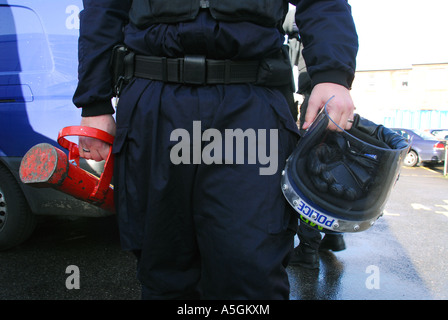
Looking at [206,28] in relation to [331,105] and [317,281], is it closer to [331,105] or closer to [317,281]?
[331,105]

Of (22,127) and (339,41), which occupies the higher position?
(339,41)

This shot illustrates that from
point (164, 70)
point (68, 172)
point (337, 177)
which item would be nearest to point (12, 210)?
point (68, 172)

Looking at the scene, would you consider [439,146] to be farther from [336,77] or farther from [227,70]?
[227,70]

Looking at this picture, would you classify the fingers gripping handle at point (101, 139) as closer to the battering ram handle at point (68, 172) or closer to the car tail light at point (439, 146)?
the battering ram handle at point (68, 172)

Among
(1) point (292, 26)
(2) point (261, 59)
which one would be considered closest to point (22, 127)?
(2) point (261, 59)

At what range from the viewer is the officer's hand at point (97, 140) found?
122 centimetres

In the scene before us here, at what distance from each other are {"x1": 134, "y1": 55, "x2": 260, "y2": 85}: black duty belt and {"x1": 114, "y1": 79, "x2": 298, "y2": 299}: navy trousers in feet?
0.08

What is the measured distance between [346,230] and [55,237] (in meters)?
2.67

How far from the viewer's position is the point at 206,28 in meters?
1.04

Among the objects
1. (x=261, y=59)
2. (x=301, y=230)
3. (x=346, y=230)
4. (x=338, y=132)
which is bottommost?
(x=301, y=230)

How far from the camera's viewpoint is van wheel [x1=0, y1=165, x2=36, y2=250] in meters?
2.49

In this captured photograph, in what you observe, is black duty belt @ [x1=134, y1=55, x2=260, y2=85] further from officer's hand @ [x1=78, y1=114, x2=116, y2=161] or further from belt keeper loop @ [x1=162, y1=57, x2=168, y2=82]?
officer's hand @ [x1=78, y1=114, x2=116, y2=161]

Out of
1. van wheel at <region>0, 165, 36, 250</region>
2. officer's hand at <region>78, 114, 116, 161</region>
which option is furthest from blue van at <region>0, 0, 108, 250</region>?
officer's hand at <region>78, 114, 116, 161</region>
